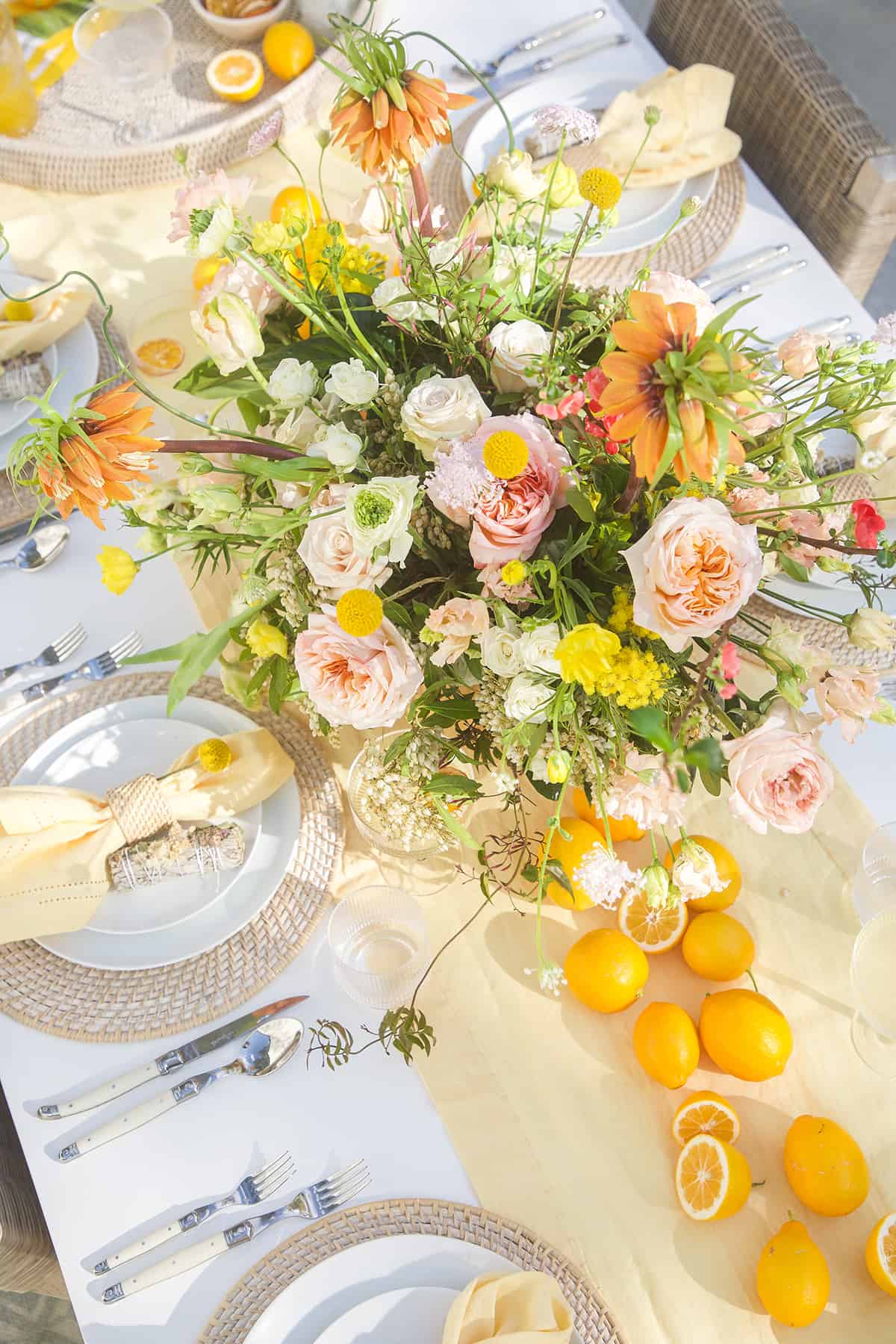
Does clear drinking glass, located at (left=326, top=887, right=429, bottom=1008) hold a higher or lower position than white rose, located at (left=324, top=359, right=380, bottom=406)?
lower

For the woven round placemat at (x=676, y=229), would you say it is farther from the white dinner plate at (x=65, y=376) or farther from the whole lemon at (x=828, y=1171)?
the whole lemon at (x=828, y=1171)

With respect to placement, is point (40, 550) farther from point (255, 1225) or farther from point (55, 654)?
point (255, 1225)

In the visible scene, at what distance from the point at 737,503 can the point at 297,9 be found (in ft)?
3.91

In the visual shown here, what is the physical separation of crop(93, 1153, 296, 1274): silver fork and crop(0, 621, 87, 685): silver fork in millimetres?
544

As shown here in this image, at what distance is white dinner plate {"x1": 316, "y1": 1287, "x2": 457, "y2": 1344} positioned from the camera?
76 cm

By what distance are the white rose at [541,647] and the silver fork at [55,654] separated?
24.7 inches

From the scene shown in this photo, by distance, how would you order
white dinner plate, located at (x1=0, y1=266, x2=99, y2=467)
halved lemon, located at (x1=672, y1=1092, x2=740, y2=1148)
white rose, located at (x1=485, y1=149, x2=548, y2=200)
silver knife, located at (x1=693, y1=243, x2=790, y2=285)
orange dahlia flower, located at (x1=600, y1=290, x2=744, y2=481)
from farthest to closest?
1. silver knife, located at (x1=693, y1=243, x2=790, y2=285)
2. white dinner plate, located at (x1=0, y1=266, x2=99, y2=467)
3. halved lemon, located at (x1=672, y1=1092, x2=740, y2=1148)
4. white rose, located at (x1=485, y1=149, x2=548, y2=200)
5. orange dahlia flower, located at (x1=600, y1=290, x2=744, y2=481)

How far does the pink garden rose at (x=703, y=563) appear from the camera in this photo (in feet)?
1.88

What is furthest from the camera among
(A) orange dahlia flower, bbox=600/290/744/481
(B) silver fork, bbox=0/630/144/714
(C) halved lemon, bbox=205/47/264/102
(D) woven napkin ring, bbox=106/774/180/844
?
(C) halved lemon, bbox=205/47/264/102

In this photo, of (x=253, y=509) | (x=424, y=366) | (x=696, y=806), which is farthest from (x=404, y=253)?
(x=696, y=806)

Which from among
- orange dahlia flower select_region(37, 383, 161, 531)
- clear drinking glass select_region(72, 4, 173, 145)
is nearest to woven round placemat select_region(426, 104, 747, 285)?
clear drinking glass select_region(72, 4, 173, 145)

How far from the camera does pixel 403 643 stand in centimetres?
69

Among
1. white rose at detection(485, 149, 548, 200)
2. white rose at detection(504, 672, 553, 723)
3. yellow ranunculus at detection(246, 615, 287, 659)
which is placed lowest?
yellow ranunculus at detection(246, 615, 287, 659)

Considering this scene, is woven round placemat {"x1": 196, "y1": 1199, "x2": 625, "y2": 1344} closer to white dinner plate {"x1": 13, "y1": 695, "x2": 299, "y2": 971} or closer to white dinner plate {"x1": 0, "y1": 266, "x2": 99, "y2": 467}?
white dinner plate {"x1": 13, "y1": 695, "x2": 299, "y2": 971}
